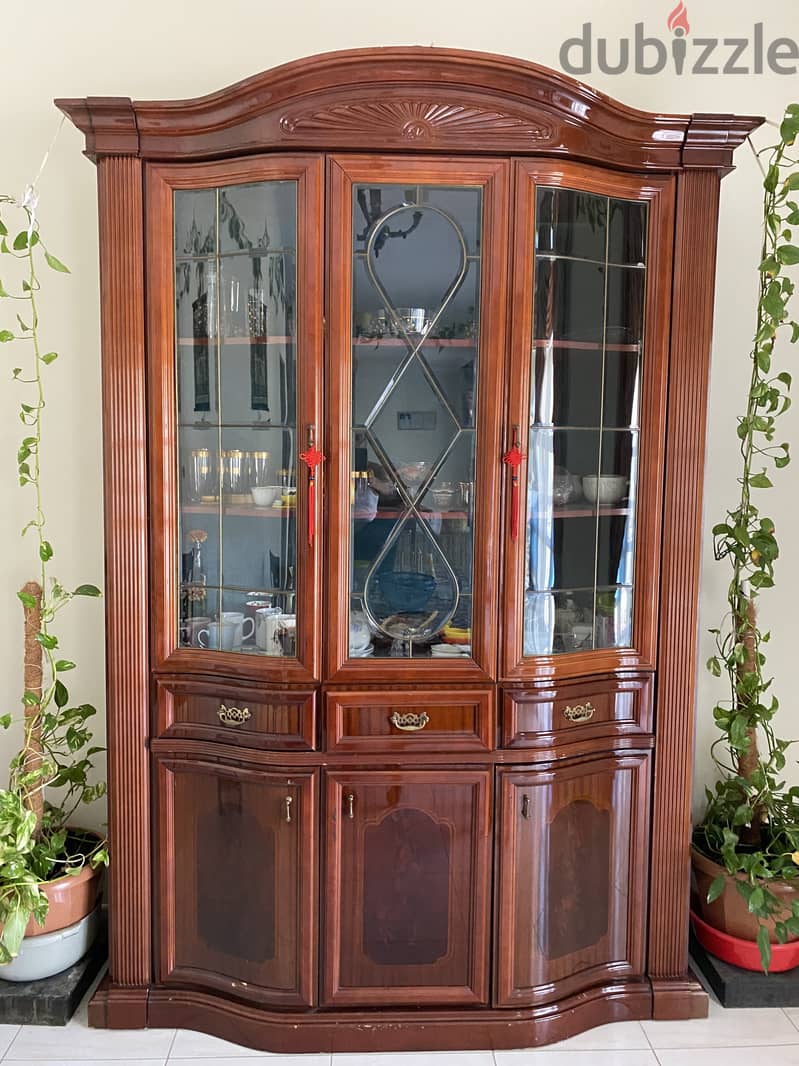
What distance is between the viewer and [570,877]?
235 cm

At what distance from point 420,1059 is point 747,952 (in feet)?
3.11

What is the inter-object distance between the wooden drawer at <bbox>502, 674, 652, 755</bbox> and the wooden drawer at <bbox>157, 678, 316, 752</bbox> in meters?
0.50

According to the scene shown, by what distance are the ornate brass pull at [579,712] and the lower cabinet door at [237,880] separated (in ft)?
2.15

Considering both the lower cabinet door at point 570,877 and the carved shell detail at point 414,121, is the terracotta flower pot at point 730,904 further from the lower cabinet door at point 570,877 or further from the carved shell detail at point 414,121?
the carved shell detail at point 414,121

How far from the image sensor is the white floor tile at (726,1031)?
2.33 meters

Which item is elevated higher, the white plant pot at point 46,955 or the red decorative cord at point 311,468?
the red decorative cord at point 311,468

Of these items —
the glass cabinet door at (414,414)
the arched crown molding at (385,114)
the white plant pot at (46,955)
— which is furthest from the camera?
the white plant pot at (46,955)

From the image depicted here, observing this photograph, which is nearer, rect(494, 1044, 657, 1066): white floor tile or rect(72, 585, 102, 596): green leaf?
rect(494, 1044, 657, 1066): white floor tile

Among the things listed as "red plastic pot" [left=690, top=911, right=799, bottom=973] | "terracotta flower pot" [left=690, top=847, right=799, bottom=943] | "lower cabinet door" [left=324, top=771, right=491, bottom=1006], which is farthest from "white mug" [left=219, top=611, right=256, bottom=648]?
"red plastic pot" [left=690, top=911, right=799, bottom=973]

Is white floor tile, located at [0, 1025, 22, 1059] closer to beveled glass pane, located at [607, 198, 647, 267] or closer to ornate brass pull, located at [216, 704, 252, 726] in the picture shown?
ornate brass pull, located at [216, 704, 252, 726]

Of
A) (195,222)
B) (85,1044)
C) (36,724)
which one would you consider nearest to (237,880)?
(85,1044)

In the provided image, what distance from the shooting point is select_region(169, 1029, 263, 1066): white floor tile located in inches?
88.1

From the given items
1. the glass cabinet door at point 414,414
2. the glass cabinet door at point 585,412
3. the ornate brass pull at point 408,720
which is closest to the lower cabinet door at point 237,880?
the ornate brass pull at point 408,720

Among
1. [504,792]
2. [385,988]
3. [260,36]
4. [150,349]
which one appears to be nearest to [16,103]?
[260,36]
